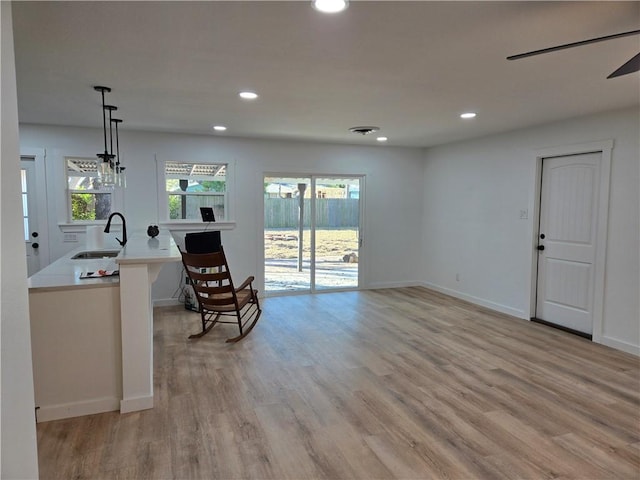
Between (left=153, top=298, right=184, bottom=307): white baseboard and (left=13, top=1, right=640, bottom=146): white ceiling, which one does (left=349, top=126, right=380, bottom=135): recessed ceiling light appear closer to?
(left=13, top=1, right=640, bottom=146): white ceiling

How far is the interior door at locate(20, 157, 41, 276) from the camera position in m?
4.87

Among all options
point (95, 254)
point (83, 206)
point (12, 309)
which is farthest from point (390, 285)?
point (12, 309)

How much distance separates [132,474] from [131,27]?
2357 mm

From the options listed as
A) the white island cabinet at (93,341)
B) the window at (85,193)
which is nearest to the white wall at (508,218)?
the white island cabinet at (93,341)

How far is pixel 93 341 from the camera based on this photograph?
8.75ft

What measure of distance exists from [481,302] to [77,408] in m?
4.95

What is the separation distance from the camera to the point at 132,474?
6.83ft

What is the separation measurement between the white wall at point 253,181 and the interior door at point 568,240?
7.72ft

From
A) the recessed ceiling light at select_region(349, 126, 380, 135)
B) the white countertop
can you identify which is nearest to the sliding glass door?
the recessed ceiling light at select_region(349, 126, 380, 135)

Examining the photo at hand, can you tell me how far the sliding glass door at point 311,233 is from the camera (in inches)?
240

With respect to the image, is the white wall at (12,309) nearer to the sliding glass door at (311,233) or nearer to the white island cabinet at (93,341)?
the white island cabinet at (93,341)

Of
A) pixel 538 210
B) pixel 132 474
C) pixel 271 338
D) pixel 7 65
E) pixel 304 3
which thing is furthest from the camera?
pixel 538 210

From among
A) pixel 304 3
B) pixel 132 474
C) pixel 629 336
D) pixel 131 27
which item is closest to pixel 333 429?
pixel 132 474

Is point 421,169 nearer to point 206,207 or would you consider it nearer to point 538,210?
point 538,210
